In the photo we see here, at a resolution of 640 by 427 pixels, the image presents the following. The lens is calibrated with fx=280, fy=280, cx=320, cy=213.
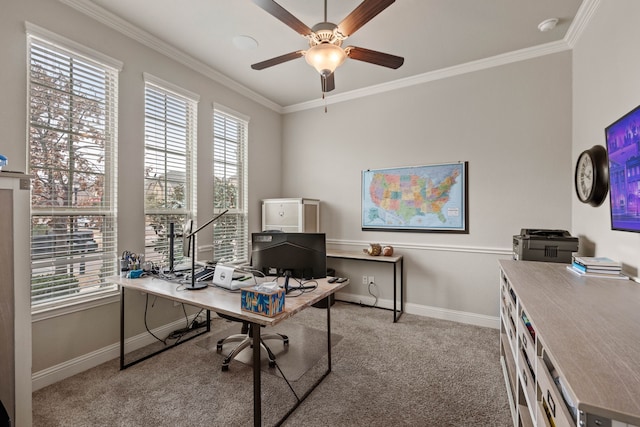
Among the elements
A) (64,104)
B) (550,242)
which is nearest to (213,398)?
(64,104)

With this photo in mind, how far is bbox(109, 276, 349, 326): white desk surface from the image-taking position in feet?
5.21

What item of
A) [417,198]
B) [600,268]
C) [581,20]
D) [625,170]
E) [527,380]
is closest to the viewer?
[527,380]

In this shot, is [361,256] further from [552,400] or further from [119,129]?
[119,129]

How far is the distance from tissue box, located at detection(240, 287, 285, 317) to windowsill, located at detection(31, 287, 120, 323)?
5.42 feet

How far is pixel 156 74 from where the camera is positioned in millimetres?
2861

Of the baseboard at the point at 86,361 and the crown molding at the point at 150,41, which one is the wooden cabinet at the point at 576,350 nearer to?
the baseboard at the point at 86,361

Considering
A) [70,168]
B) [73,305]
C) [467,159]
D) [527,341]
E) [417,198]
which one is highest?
[467,159]

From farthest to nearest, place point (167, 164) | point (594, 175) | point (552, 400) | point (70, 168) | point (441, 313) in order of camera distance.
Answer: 1. point (441, 313)
2. point (167, 164)
3. point (70, 168)
4. point (594, 175)
5. point (552, 400)

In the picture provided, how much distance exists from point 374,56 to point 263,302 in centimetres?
192

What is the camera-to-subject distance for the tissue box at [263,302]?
1543 millimetres

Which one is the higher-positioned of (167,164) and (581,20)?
(581,20)

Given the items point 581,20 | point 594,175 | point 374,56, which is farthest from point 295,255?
point 581,20

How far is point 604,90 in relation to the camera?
2.08m

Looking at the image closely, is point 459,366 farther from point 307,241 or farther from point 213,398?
point 213,398
